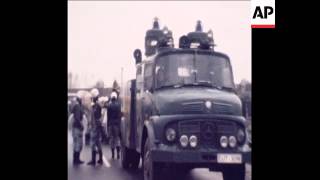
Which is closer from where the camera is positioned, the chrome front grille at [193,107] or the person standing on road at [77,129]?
the chrome front grille at [193,107]

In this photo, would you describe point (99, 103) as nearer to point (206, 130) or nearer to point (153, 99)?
point (153, 99)

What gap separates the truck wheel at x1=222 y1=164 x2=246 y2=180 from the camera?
9219mm

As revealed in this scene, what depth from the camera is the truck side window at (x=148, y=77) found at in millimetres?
10119

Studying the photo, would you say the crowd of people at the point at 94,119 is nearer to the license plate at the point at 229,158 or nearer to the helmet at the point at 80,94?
the helmet at the point at 80,94

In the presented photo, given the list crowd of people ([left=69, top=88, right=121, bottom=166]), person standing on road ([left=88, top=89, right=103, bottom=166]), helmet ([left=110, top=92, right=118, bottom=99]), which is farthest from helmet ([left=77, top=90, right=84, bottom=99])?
helmet ([left=110, top=92, right=118, bottom=99])

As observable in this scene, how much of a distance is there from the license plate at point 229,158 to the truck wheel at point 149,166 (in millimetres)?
1004

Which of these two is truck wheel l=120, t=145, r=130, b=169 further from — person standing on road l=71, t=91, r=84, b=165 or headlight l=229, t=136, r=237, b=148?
headlight l=229, t=136, r=237, b=148

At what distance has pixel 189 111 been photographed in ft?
29.9

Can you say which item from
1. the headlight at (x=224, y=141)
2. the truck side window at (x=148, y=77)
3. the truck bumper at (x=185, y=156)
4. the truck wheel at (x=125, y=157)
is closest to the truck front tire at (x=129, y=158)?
the truck wheel at (x=125, y=157)
